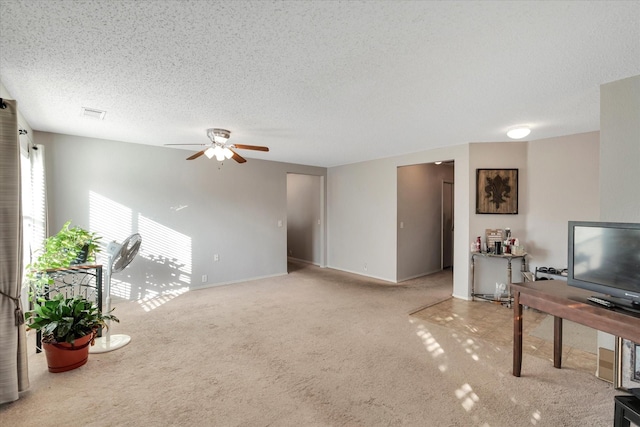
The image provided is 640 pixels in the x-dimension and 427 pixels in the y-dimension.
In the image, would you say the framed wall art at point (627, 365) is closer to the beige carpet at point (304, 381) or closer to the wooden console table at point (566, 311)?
the beige carpet at point (304, 381)

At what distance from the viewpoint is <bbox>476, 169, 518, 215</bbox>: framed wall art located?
4414 mm

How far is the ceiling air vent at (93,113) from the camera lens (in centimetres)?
300

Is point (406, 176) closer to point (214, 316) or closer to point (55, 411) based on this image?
point (214, 316)

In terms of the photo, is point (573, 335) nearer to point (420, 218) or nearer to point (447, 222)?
point (420, 218)

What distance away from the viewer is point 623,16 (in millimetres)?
1562

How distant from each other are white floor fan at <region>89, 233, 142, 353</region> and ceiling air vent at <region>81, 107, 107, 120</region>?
1381 mm

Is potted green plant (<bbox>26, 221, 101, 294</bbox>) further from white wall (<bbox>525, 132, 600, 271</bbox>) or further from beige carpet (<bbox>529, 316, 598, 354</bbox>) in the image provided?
white wall (<bbox>525, 132, 600, 271</bbox>)

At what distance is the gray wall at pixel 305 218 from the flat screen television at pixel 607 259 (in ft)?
17.0

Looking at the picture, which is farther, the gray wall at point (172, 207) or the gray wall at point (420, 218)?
the gray wall at point (420, 218)

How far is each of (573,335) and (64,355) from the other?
5094 millimetres

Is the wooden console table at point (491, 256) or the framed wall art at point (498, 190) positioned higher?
the framed wall art at point (498, 190)

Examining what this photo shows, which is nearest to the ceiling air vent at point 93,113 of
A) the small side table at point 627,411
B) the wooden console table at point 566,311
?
the wooden console table at point 566,311

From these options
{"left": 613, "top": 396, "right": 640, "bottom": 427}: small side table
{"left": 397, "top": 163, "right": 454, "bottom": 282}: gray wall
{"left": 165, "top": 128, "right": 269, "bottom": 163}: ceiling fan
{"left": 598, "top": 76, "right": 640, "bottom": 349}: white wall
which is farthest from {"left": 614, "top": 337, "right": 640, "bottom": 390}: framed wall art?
{"left": 165, "top": 128, "right": 269, "bottom": 163}: ceiling fan

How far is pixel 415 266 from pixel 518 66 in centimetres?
443
